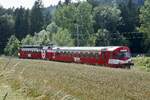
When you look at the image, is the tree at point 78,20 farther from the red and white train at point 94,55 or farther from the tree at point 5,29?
the red and white train at point 94,55

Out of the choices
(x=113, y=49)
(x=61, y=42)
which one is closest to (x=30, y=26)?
(x=61, y=42)

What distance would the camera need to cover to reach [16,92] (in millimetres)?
11281

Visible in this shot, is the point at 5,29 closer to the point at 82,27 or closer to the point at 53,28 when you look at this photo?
the point at 53,28

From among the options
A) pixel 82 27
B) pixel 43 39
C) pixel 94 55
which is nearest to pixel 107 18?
pixel 82 27

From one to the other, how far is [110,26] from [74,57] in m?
58.7

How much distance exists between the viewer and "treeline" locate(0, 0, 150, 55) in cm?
10256

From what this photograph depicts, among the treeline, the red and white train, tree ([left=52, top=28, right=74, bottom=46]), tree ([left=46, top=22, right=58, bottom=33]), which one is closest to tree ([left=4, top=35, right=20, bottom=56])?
the red and white train

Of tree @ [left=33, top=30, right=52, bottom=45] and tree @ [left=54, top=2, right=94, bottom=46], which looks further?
tree @ [left=54, top=2, right=94, bottom=46]

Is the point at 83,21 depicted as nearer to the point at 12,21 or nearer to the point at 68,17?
the point at 68,17

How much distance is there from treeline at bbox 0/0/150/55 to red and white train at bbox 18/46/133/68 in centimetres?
3154

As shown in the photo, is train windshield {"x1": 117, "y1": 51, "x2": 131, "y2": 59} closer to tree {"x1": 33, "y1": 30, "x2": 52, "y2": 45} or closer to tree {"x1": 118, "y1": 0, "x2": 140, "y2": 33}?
tree {"x1": 33, "y1": 30, "x2": 52, "y2": 45}

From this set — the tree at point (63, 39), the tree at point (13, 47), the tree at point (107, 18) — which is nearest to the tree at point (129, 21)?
the tree at point (107, 18)

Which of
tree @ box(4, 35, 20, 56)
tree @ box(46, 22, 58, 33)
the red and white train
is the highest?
tree @ box(46, 22, 58, 33)

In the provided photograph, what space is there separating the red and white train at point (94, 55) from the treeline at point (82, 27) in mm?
31538
